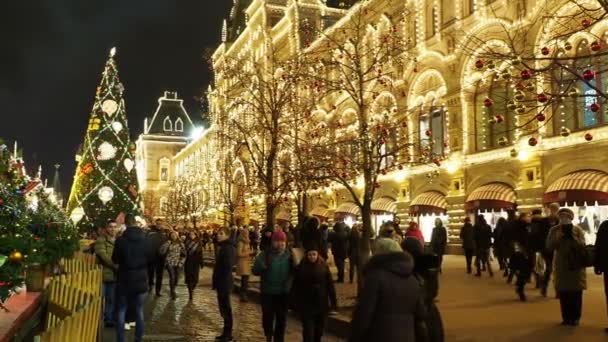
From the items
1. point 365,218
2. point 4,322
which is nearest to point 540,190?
point 365,218

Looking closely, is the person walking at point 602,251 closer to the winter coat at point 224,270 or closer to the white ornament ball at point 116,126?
the winter coat at point 224,270

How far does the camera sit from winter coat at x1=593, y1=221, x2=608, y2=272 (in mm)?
9758

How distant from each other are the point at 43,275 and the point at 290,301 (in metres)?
5.41

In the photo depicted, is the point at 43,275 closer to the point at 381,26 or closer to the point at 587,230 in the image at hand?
the point at 587,230

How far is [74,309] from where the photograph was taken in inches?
278

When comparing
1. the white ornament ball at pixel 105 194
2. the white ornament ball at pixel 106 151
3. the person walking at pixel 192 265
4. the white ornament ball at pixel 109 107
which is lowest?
the person walking at pixel 192 265

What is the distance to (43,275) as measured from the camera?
40.4ft

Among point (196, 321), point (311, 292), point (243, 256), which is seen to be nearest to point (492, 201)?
point (243, 256)

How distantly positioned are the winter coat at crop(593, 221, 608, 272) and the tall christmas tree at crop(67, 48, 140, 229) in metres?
29.7

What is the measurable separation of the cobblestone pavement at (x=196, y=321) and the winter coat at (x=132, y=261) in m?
1.46

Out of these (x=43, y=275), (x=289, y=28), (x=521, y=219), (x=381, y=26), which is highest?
(x=289, y=28)

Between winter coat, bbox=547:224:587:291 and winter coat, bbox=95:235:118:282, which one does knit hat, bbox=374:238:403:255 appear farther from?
winter coat, bbox=95:235:118:282

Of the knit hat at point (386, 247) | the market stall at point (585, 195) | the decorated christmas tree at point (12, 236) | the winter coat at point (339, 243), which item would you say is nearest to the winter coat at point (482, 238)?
the winter coat at point (339, 243)

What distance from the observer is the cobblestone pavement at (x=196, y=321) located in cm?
1149
